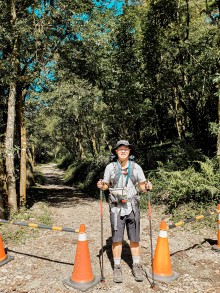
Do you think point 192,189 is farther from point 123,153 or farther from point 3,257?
point 3,257

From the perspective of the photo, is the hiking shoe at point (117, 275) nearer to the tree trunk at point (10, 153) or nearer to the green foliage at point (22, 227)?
the green foliage at point (22, 227)

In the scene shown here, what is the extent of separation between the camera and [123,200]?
185 inches

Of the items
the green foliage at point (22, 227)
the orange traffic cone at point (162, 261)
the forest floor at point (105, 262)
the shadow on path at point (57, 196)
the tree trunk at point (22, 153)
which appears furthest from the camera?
the shadow on path at point (57, 196)

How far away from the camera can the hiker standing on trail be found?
4738 millimetres

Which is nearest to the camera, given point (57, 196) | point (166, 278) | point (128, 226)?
point (166, 278)

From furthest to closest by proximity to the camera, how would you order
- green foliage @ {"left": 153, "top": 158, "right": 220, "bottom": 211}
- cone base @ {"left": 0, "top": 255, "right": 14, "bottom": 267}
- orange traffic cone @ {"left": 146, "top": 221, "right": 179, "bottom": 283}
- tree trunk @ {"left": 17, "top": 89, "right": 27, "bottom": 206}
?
tree trunk @ {"left": 17, "top": 89, "right": 27, "bottom": 206}, green foliage @ {"left": 153, "top": 158, "right": 220, "bottom": 211}, cone base @ {"left": 0, "top": 255, "right": 14, "bottom": 267}, orange traffic cone @ {"left": 146, "top": 221, "right": 179, "bottom": 283}

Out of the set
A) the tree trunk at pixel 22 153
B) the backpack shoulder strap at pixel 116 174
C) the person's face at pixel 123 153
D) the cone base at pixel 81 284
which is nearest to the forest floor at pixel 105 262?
the cone base at pixel 81 284

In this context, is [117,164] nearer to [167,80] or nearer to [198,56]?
[198,56]

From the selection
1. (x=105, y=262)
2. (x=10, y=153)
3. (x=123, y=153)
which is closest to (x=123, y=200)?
(x=123, y=153)

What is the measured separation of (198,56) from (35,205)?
1077 centimetres

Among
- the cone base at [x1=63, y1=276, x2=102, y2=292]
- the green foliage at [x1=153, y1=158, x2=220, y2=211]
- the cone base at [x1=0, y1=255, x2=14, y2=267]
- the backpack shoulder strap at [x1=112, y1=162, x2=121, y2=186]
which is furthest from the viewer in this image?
the green foliage at [x1=153, y1=158, x2=220, y2=211]

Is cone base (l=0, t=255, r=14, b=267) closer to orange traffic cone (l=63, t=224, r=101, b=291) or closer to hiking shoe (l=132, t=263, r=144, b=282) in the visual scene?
orange traffic cone (l=63, t=224, r=101, b=291)

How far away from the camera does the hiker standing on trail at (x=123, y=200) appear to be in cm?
474

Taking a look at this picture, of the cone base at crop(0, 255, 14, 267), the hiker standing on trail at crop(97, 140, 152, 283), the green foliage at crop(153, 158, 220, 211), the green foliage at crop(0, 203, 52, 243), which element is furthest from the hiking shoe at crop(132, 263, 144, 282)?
the green foliage at crop(153, 158, 220, 211)
